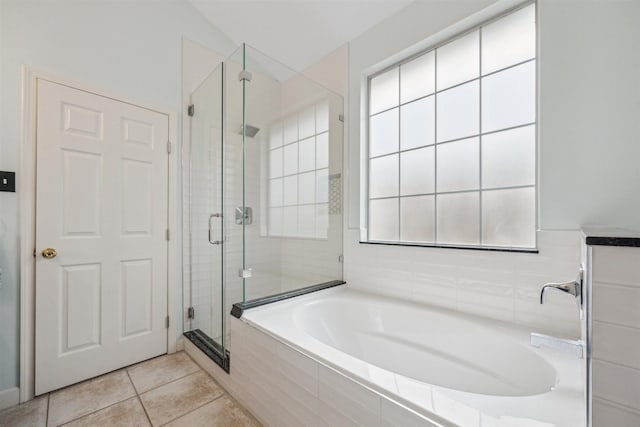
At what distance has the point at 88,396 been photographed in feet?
5.42

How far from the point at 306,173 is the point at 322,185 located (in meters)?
0.18

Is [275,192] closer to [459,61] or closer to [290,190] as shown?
[290,190]

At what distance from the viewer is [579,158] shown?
48.9 inches

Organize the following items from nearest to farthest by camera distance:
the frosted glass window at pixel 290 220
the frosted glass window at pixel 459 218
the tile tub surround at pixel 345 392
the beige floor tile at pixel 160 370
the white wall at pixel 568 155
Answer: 1. the tile tub surround at pixel 345 392
2. the white wall at pixel 568 155
3. the frosted glass window at pixel 459 218
4. the beige floor tile at pixel 160 370
5. the frosted glass window at pixel 290 220

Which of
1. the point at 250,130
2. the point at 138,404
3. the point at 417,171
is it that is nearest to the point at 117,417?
the point at 138,404

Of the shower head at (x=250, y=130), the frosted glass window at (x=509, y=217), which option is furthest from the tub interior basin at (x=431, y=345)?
the shower head at (x=250, y=130)

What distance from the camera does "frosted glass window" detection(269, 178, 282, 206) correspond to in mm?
2137

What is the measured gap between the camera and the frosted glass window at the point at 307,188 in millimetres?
2299

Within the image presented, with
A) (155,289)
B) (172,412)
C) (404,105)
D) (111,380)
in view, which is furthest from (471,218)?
(111,380)

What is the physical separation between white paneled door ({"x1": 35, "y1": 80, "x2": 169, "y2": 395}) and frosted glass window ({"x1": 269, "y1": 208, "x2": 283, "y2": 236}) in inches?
36.1

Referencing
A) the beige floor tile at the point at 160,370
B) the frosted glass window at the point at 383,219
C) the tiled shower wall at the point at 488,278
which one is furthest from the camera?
the frosted glass window at the point at 383,219

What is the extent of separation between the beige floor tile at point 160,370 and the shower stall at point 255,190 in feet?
0.58

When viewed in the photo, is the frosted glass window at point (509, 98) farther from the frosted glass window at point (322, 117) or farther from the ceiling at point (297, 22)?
the frosted glass window at point (322, 117)

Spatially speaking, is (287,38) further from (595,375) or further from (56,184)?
(595,375)
